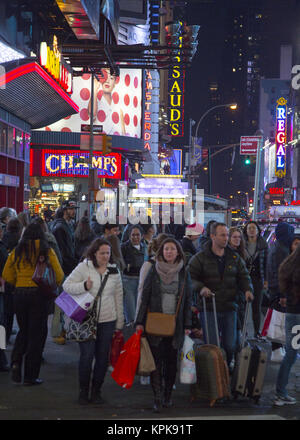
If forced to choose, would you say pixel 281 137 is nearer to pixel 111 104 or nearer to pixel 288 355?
pixel 111 104

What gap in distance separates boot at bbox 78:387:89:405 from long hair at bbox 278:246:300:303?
249cm

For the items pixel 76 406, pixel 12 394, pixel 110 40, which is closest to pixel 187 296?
pixel 76 406

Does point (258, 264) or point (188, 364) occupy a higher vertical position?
point (258, 264)

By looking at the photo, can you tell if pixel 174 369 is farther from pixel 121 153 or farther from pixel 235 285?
pixel 121 153

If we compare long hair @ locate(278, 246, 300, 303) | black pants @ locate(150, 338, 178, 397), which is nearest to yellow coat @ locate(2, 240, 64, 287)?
black pants @ locate(150, 338, 178, 397)

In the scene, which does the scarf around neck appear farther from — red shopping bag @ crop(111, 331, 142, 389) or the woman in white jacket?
red shopping bag @ crop(111, 331, 142, 389)

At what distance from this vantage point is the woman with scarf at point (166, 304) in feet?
22.6

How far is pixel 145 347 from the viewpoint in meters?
6.75

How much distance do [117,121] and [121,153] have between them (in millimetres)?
2497

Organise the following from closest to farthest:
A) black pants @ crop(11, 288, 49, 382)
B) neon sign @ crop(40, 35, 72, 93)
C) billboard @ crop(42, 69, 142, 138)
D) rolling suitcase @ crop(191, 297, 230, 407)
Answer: rolling suitcase @ crop(191, 297, 230, 407) → black pants @ crop(11, 288, 49, 382) → neon sign @ crop(40, 35, 72, 93) → billboard @ crop(42, 69, 142, 138)

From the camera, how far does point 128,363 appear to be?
671 centimetres

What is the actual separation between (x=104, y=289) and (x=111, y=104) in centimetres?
4176

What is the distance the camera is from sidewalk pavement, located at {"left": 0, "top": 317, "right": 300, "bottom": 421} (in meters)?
6.55

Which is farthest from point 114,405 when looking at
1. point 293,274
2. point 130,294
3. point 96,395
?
point 130,294
